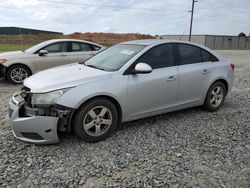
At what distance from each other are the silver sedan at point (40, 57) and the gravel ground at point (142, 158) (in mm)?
3537

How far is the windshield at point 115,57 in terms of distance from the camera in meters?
4.48

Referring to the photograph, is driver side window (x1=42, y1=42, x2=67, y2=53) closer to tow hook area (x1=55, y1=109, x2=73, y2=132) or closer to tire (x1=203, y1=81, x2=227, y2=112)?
tire (x1=203, y1=81, x2=227, y2=112)

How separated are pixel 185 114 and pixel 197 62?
1.07 metres

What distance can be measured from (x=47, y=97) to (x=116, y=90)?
3.37 feet

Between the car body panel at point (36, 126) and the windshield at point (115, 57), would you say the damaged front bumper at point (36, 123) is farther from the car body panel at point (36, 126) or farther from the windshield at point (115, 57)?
the windshield at point (115, 57)

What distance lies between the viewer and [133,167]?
3.40 m

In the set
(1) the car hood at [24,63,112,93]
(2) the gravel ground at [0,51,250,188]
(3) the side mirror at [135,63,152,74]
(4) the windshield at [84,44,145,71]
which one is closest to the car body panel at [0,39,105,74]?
(4) the windshield at [84,44,145,71]

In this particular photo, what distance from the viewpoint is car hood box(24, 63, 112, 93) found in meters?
3.80

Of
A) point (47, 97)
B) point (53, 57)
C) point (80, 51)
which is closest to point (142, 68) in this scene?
point (47, 97)

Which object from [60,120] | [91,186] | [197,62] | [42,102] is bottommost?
[91,186]

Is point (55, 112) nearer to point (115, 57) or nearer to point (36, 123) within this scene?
point (36, 123)

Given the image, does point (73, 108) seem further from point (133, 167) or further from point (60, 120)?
point (133, 167)

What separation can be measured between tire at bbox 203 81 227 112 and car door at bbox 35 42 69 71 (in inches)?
202

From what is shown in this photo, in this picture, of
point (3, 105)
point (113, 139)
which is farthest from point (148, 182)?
point (3, 105)
